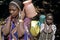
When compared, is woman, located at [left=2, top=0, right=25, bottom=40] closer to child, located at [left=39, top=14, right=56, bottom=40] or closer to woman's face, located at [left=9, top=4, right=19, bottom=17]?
woman's face, located at [left=9, top=4, right=19, bottom=17]

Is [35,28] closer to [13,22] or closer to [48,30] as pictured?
[48,30]

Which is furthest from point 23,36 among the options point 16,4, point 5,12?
point 5,12

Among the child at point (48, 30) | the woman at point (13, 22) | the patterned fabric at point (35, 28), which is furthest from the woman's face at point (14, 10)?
the child at point (48, 30)

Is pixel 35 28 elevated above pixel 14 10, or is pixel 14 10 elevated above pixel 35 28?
pixel 14 10

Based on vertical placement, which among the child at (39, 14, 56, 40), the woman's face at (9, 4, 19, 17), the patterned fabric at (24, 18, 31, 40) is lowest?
the child at (39, 14, 56, 40)

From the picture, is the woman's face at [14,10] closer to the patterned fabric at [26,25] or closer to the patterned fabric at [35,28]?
the patterned fabric at [26,25]

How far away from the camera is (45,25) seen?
7758mm

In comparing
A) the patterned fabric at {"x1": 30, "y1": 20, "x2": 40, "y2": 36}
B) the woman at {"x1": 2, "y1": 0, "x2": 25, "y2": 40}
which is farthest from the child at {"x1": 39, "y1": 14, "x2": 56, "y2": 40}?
the woman at {"x1": 2, "y1": 0, "x2": 25, "y2": 40}

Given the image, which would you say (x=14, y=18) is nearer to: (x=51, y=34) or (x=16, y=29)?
(x=16, y=29)

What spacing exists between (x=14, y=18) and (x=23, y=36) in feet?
1.28

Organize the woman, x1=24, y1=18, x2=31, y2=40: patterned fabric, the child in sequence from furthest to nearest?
the child → the woman → x1=24, y1=18, x2=31, y2=40: patterned fabric

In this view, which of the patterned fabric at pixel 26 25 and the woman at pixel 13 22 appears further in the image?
the woman at pixel 13 22

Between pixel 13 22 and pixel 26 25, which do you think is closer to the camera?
pixel 26 25

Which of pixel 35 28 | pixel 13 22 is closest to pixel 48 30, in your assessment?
pixel 35 28
